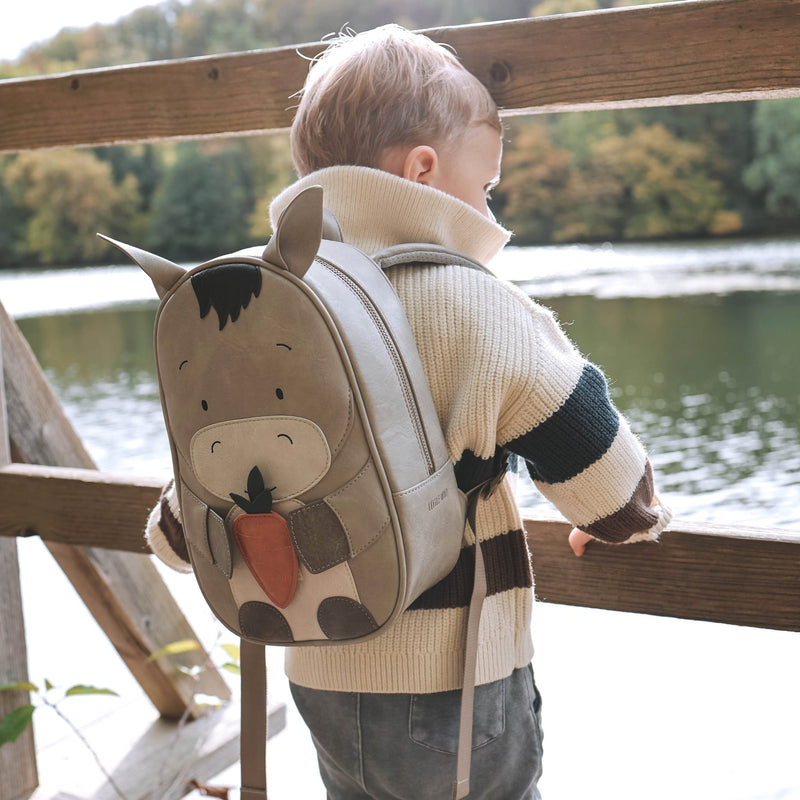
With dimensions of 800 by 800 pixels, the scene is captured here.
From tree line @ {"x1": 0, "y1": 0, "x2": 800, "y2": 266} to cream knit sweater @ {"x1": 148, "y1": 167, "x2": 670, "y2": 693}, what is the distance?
430 centimetres

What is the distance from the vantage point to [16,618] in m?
1.44

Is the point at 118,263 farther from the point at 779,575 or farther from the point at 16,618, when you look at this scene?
the point at 779,575

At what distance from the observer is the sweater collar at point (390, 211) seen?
2.32 ft

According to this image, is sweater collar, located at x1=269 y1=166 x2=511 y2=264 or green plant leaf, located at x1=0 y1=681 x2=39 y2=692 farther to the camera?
green plant leaf, located at x1=0 y1=681 x2=39 y2=692

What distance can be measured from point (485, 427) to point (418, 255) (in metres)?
0.15

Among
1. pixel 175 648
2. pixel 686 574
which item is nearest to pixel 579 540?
pixel 686 574

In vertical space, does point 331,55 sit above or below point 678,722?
above

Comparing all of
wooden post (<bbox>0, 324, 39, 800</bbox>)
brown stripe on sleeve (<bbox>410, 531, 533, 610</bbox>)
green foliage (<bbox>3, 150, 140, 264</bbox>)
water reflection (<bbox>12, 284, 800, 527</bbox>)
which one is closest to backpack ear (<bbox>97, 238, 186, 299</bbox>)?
brown stripe on sleeve (<bbox>410, 531, 533, 610</bbox>)

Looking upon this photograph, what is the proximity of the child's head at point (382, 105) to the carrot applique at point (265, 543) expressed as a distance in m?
0.30

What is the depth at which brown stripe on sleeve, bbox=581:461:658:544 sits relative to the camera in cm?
70

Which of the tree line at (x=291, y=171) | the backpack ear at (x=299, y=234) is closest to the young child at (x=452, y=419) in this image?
the backpack ear at (x=299, y=234)

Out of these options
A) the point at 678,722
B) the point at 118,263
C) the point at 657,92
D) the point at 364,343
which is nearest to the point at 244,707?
the point at 364,343

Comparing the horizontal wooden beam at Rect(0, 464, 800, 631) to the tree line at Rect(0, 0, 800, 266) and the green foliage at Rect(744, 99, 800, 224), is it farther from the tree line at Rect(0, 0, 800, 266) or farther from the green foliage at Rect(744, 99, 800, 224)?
the green foliage at Rect(744, 99, 800, 224)

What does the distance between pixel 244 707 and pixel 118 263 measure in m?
10.3
